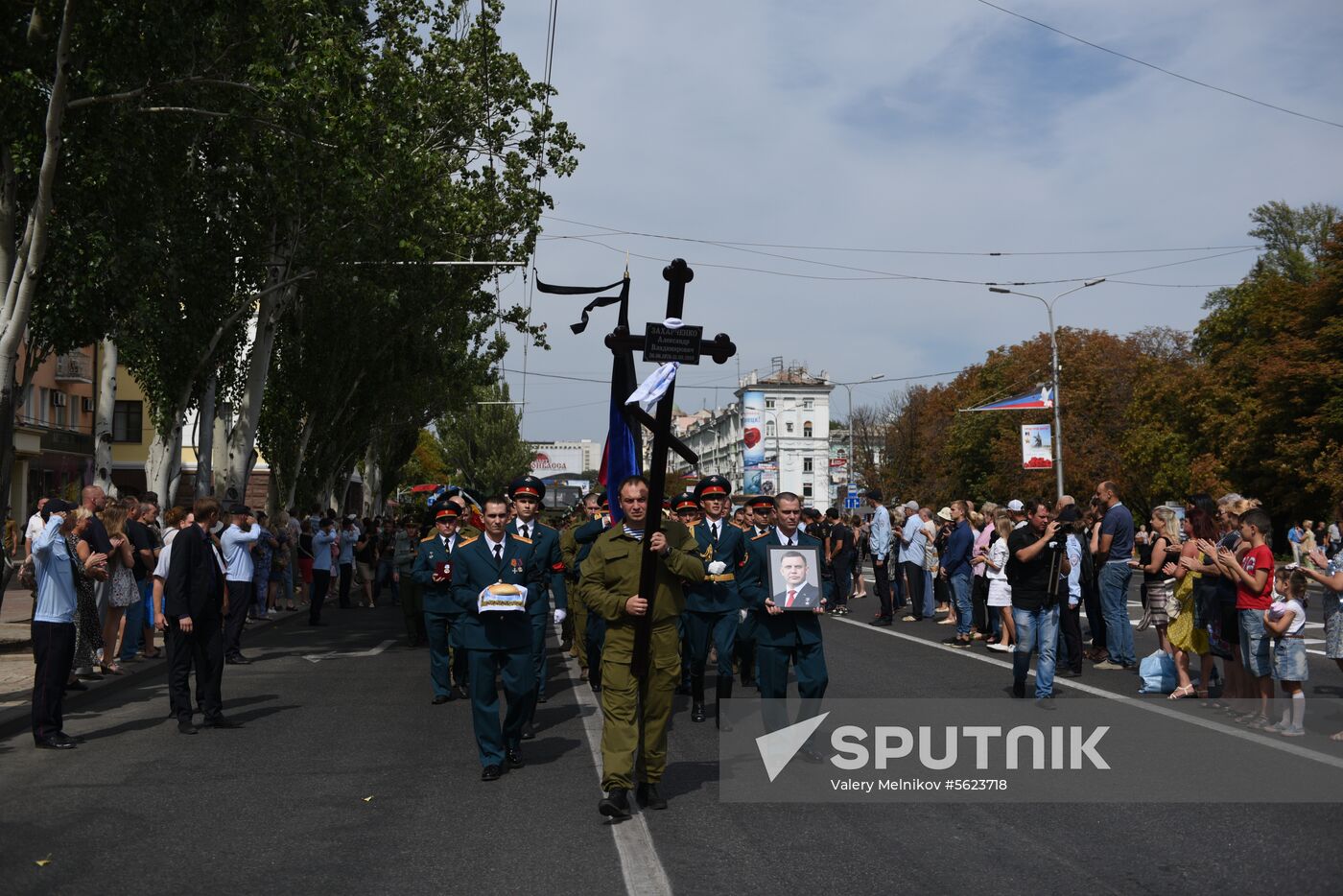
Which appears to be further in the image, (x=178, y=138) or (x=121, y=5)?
(x=178, y=138)

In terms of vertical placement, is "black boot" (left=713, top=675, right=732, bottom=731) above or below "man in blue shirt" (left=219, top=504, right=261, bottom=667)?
below

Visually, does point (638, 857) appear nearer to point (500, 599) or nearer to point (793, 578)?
point (500, 599)

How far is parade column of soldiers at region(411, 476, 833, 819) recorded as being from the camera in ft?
23.8

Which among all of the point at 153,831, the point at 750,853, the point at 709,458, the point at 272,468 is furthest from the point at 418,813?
the point at 709,458

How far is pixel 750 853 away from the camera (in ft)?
20.2

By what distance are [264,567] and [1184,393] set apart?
41.6 m

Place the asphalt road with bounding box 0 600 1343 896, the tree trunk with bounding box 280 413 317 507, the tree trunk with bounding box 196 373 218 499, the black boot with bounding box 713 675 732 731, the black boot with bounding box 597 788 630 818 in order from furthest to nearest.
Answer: the tree trunk with bounding box 280 413 317 507 → the tree trunk with bounding box 196 373 218 499 → the black boot with bounding box 713 675 732 731 → the black boot with bounding box 597 788 630 818 → the asphalt road with bounding box 0 600 1343 896

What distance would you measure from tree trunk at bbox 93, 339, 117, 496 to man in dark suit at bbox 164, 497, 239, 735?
36.3 ft

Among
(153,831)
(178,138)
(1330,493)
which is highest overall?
(178,138)

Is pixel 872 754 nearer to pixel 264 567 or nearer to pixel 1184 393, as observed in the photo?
pixel 264 567

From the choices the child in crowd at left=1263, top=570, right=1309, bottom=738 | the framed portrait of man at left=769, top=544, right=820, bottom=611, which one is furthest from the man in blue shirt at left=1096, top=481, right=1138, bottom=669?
the framed portrait of man at left=769, top=544, right=820, bottom=611

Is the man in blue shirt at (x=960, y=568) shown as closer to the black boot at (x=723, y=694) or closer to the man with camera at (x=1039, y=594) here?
the man with camera at (x=1039, y=594)

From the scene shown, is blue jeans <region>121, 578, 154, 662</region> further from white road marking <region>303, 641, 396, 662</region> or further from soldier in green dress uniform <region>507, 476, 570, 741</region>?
soldier in green dress uniform <region>507, 476, 570, 741</region>

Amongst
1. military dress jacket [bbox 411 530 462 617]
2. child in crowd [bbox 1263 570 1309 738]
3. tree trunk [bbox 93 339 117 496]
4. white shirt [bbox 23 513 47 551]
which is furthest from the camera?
tree trunk [bbox 93 339 117 496]
